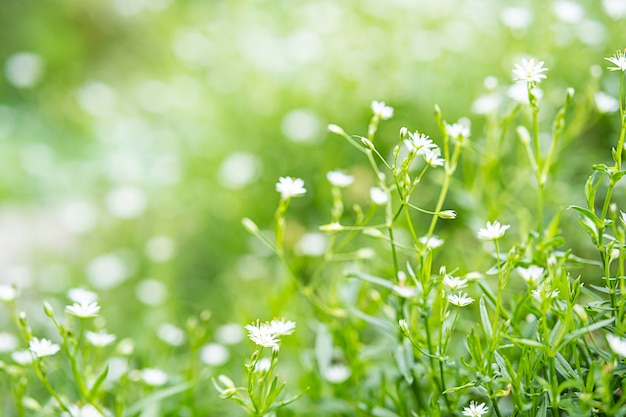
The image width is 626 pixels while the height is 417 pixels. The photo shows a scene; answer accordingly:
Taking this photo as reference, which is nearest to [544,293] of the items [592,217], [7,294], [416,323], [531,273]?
[531,273]

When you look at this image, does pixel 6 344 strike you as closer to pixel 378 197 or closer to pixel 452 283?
pixel 378 197

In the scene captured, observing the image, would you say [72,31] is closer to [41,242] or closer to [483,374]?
[41,242]

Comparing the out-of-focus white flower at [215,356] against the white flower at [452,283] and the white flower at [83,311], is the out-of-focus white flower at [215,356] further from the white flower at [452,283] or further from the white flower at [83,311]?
the white flower at [452,283]

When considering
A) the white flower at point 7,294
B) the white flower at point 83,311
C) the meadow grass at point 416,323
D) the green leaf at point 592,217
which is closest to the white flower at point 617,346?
the meadow grass at point 416,323

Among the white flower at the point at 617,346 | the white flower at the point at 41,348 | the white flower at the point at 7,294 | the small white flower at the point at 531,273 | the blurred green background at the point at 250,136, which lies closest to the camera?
the white flower at the point at 617,346

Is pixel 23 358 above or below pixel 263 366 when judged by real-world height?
below

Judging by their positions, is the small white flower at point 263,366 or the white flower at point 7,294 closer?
the small white flower at point 263,366

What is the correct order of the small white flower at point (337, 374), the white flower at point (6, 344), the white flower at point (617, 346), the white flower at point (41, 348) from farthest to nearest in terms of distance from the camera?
the white flower at point (6, 344) → the small white flower at point (337, 374) → the white flower at point (41, 348) → the white flower at point (617, 346)

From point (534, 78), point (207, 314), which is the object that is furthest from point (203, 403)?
point (534, 78)

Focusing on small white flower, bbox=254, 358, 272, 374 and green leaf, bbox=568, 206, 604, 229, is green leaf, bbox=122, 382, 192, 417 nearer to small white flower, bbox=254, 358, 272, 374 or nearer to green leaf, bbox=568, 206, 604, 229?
small white flower, bbox=254, 358, 272, 374
